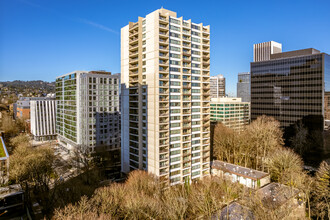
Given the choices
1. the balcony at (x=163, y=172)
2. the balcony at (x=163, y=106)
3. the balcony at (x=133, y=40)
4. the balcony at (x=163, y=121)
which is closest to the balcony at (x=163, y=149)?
the balcony at (x=163, y=172)

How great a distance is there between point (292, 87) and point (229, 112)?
104ft

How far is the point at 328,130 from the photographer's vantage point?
82.4 m

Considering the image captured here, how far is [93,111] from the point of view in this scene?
3007 inches

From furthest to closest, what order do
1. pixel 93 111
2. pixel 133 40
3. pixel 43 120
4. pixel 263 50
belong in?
1. pixel 263 50
2. pixel 43 120
3. pixel 93 111
4. pixel 133 40

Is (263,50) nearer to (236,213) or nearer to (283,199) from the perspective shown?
(283,199)

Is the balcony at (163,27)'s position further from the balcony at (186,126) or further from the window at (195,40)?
the balcony at (186,126)

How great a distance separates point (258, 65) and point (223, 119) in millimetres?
31135

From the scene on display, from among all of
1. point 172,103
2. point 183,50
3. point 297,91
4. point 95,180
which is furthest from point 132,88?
point 297,91

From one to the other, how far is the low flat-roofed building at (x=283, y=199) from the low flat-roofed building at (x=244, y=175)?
128 inches

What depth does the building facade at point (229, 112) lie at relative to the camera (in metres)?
111

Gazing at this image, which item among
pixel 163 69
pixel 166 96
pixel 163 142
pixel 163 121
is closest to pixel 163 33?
pixel 163 69

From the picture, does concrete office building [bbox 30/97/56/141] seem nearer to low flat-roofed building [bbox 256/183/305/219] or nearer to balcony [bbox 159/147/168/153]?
balcony [bbox 159/147/168/153]

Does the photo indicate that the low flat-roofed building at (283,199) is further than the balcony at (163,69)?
No

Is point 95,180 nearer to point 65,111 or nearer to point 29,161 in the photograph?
point 29,161
